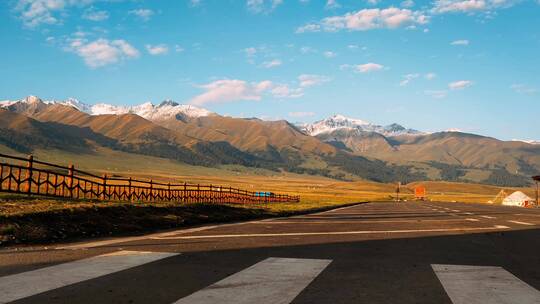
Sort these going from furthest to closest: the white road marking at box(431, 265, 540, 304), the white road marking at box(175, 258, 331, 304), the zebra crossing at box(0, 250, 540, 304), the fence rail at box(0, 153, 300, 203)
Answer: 1. the fence rail at box(0, 153, 300, 203)
2. the white road marking at box(431, 265, 540, 304)
3. the zebra crossing at box(0, 250, 540, 304)
4. the white road marking at box(175, 258, 331, 304)

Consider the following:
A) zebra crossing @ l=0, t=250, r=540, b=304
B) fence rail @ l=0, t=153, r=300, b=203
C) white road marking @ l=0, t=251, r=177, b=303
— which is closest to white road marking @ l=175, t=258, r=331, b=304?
zebra crossing @ l=0, t=250, r=540, b=304

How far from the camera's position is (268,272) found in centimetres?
707

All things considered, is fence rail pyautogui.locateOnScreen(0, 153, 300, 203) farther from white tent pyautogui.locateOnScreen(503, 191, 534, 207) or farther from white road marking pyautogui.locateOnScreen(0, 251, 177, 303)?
white tent pyautogui.locateOnScreen(503, 191, 534, 207)

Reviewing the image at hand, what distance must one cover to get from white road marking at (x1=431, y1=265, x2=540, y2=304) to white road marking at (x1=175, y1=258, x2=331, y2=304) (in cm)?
174

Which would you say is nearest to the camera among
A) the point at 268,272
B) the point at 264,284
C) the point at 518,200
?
the point at 264,284

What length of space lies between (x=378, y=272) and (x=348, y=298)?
1975mm

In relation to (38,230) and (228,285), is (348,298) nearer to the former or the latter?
(228,285)

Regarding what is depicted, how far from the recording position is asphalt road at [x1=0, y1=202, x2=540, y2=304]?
18.2 feet

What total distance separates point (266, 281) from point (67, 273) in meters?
2.66

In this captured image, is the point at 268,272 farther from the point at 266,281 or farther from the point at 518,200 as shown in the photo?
the point at 518,200

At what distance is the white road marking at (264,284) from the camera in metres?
5.35

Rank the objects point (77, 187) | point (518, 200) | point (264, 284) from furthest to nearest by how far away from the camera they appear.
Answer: point (518, 200)
point (77, 187)
point (264, 284)

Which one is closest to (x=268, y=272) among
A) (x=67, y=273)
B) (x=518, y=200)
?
(x=67, y=273)

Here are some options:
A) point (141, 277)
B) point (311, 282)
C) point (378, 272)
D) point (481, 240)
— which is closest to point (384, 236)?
point (481, 240)
